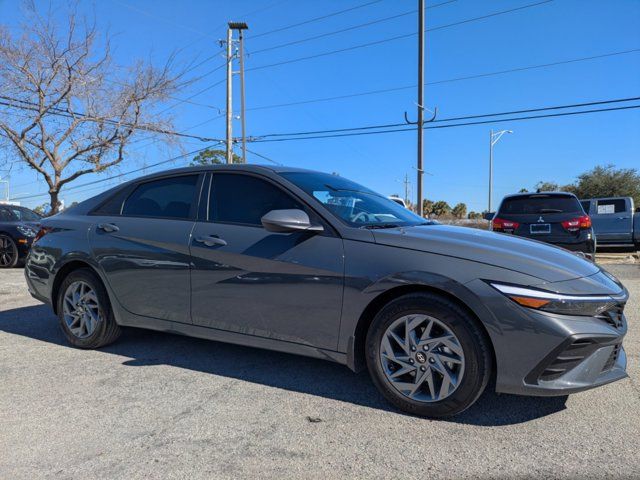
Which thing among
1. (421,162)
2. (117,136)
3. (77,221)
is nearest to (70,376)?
(77,221)

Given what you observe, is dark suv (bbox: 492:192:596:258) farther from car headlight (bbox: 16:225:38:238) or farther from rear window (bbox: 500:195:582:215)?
car headlight (bbox: 16:225:38:238)

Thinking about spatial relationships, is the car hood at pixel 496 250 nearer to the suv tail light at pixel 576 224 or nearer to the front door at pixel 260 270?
the front door at pixel 260 270

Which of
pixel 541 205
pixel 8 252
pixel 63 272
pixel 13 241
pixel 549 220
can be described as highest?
pixel 541 205

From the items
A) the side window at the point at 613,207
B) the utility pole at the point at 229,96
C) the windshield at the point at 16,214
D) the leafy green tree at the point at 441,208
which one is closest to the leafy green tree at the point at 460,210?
the leafy green tree at the point at 441,208

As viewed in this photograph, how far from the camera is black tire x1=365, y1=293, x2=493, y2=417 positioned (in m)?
2.79

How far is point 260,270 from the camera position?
11.3 ft

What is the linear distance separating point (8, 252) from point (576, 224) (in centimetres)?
1197

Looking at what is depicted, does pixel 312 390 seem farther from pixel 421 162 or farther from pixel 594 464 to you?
pixel 421 162

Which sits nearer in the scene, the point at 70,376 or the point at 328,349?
the point at 328,349

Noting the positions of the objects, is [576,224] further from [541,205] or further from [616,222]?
[616,222]

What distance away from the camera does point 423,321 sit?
9.66ft

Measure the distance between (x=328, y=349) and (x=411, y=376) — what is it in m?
0.57

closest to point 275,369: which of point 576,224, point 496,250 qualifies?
point 496,250

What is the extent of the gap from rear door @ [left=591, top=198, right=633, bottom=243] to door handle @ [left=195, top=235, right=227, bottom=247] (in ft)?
Result: 46.9
